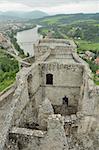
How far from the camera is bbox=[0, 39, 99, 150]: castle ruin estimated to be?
13164 mm

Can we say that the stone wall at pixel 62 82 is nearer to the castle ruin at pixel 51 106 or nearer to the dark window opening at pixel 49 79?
the castle ruin at pixel 51 106

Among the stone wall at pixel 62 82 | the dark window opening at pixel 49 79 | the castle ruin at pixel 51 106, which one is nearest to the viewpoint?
the castle ruin at pixel 51 106

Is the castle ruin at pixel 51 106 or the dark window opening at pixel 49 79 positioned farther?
the dark window opening at pixel 49 79

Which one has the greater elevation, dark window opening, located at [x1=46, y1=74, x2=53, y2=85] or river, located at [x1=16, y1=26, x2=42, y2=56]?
dark window opening, located at [x1=46, y1=74, x2=53, y2=85]

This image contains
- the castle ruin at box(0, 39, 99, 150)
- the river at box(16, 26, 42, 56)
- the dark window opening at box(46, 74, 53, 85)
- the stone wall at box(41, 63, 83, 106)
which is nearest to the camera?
the castle ruin at box(0, 39, 99, 150)

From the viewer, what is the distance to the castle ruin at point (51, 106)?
1316 cm

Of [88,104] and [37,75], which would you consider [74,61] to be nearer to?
[37,75]

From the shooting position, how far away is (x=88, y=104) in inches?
653

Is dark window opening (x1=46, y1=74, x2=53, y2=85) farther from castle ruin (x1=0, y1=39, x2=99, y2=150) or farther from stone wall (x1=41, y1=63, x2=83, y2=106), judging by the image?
stone wall (x1=41, y1=63, x2=83, y2=106)

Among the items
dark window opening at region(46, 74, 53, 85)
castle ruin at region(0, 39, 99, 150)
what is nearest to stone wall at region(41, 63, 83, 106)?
castle ruin at region(0, 39, 99, 150)

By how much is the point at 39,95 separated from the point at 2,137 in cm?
823

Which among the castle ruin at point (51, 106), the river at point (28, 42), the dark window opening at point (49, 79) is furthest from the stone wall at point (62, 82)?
the river at point (28, 42)

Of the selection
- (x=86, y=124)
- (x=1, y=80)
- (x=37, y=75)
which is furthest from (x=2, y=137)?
(x=1, y=80)

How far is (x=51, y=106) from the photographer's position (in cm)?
1678
